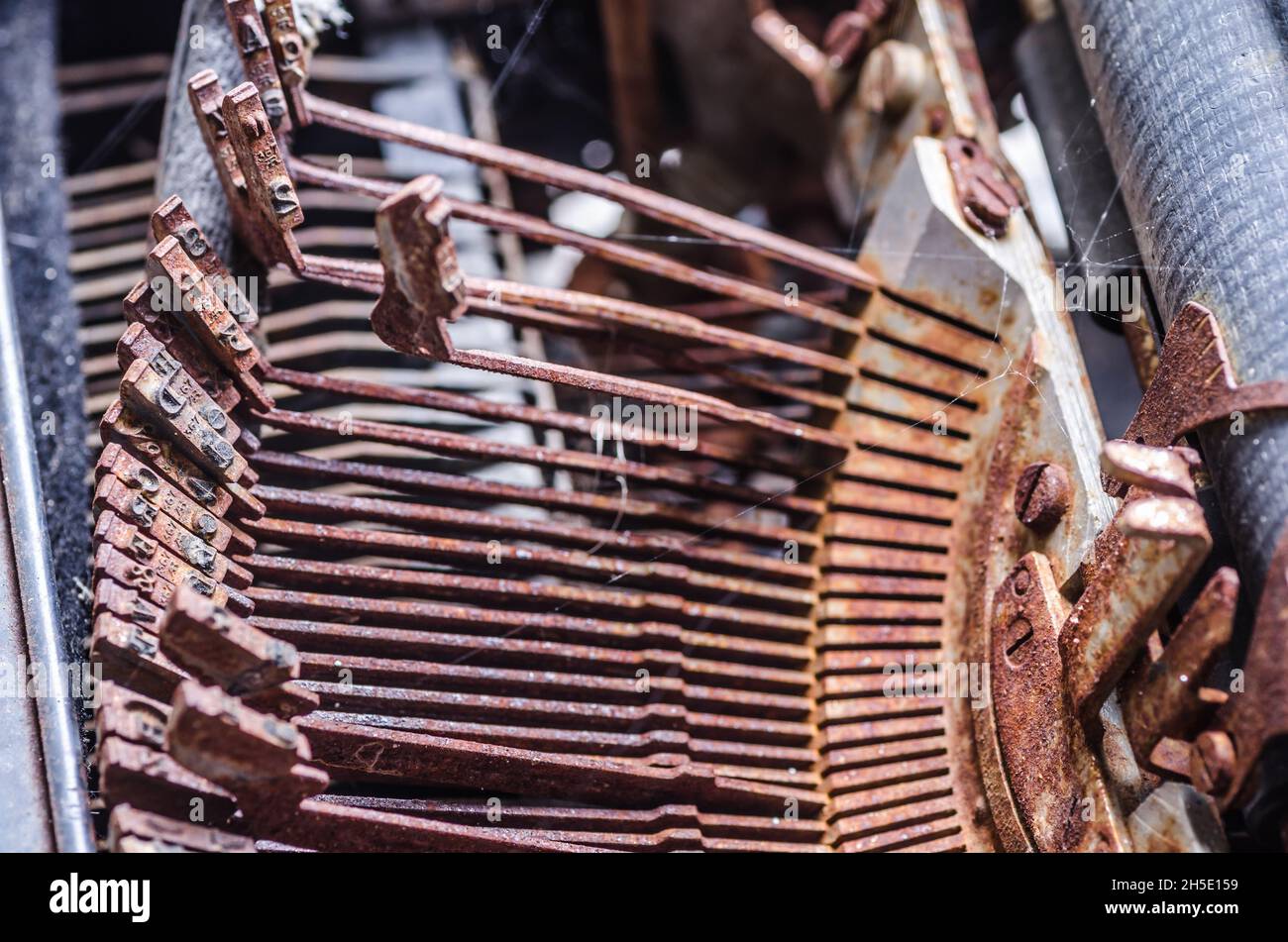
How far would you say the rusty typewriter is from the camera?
219 cm

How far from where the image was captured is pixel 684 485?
2932 millimetres

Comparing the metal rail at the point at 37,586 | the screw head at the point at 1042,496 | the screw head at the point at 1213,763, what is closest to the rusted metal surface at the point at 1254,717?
the screw head at the point at 1213,763

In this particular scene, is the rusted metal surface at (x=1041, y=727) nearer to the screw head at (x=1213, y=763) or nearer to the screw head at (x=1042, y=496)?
the screw head at (x=1042, y=496)

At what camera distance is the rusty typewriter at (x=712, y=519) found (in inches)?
86.0

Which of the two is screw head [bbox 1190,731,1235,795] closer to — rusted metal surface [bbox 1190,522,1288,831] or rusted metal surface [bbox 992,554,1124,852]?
rusted metal surface [bbox 1190,522,1288,831]

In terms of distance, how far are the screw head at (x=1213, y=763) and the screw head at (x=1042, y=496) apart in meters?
0.56

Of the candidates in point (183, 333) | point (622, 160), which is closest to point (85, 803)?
point (183, 333)

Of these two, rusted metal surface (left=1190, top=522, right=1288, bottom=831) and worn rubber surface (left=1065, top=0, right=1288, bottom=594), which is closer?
rusted metal surface (left=1190, top=522, right=1288, bottom=831)

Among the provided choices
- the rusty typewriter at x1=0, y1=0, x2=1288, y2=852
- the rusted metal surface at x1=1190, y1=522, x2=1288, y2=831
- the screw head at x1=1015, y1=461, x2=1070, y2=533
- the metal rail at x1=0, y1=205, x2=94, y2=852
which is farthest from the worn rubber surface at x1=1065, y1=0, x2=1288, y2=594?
the metal rail at x1=0, y1=205, x2=94, y2=852

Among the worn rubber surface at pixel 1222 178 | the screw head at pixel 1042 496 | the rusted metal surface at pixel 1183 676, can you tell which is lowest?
the rusted metal surface at pixel 1183 676

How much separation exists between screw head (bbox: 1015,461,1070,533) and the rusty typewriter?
0.04ft

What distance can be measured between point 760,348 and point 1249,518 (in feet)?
3.56

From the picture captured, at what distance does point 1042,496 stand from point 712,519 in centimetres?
75

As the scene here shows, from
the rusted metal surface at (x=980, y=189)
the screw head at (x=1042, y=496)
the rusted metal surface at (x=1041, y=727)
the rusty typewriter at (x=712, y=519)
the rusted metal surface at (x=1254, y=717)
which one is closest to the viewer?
the rusted metal surface at (x=1254, y=717)
